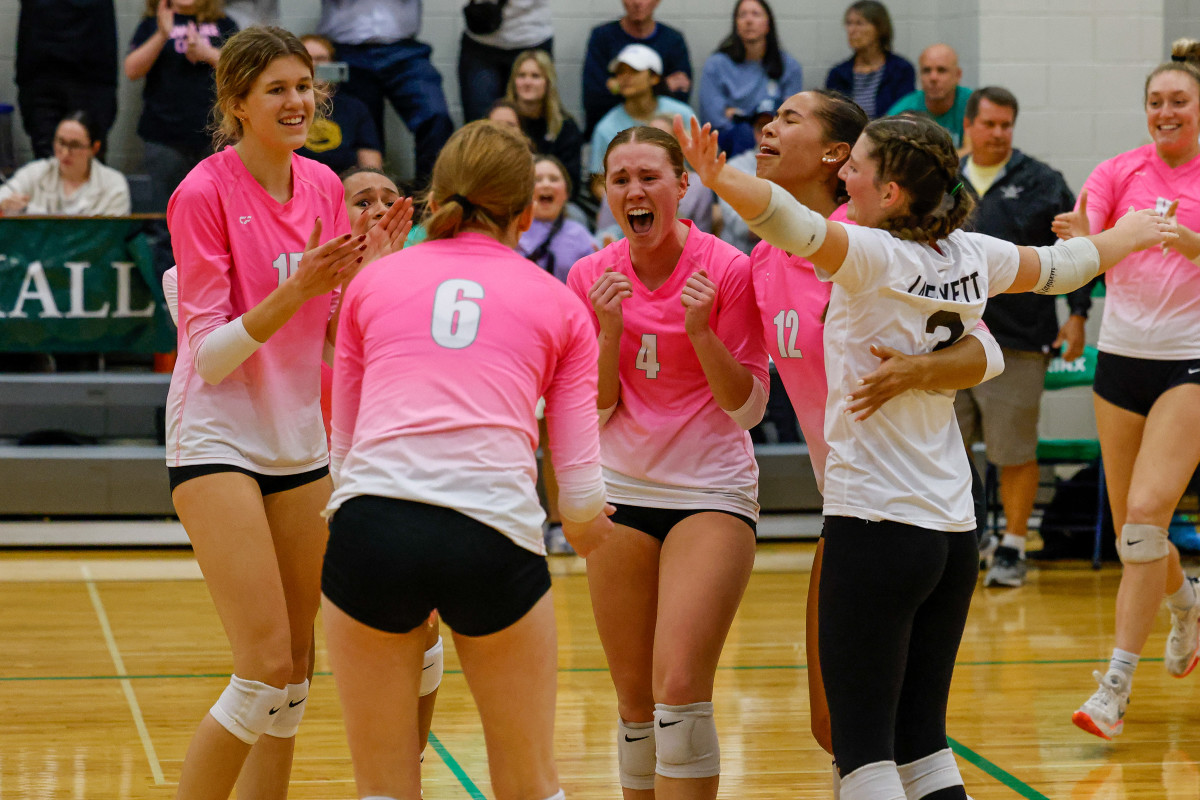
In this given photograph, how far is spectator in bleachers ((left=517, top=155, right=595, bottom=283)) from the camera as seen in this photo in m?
7.36

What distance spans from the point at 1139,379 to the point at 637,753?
2.40 meters

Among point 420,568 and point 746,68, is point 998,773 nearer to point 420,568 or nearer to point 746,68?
point 420,568

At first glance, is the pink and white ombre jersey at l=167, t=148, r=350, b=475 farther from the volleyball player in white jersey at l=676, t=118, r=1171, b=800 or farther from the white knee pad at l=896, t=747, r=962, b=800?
the white knee pad at l=896, t=747, r=962, b=800

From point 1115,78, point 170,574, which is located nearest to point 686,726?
point 170,574

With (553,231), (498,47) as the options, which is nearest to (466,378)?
(553,231)

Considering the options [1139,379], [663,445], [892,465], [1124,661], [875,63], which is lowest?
[1124,661]

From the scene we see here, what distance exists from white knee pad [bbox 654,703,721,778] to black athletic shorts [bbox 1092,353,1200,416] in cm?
230

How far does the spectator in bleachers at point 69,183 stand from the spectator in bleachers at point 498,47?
2269 mm

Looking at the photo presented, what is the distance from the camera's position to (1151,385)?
454cm

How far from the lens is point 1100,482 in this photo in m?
7.20

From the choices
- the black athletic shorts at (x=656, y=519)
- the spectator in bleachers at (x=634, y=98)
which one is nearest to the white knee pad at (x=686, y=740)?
the black athletic shorts at (x=656, y=519)

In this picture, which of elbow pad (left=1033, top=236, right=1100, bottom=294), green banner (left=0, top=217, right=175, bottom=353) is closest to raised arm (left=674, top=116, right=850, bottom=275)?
elbow pad (left=1033, top=236, right=1100, bottom=294)

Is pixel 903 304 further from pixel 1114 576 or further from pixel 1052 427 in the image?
pixel 1052 427

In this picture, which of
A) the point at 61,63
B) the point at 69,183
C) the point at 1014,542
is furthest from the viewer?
the point at 61,63
